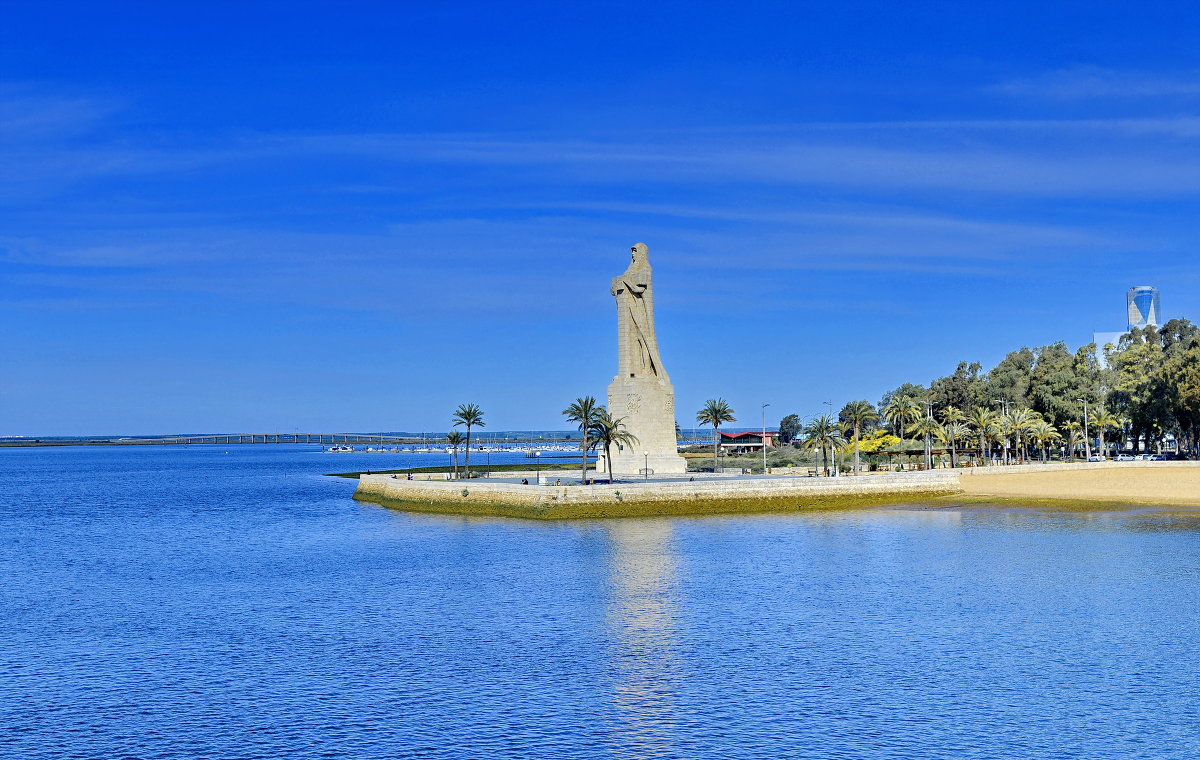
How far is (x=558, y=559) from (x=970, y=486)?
161 ft

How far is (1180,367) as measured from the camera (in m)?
104

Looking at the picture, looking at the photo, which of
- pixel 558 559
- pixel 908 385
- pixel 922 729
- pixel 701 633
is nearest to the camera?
pixel 922 729

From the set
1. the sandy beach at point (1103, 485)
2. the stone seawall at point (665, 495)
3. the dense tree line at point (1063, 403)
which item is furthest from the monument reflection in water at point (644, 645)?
the dense tree line at point (1063, 403)

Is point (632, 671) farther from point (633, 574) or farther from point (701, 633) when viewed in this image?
point (633, 574)

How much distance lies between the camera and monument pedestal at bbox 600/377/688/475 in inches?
3231

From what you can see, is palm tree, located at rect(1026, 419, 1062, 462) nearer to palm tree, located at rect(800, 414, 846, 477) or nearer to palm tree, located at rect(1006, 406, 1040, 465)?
palm tree, located at rect(1006, 406, 1040, 465)

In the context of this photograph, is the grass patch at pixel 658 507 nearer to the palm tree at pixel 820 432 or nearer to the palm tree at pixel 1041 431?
the palm tree at pixel 820 432

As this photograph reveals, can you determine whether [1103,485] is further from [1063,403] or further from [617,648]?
[617,648]

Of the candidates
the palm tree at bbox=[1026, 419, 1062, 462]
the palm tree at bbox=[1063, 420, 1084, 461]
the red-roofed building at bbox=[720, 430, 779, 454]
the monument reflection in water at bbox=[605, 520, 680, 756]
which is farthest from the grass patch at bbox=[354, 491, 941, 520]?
the red-roofed building at bbox=[720, 430, 779, 454]

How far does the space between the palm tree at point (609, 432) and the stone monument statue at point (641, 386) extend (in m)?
0.56

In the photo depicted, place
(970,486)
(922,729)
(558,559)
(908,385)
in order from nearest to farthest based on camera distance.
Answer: (922,729) → (558,559) → (970,486) → (908,385)

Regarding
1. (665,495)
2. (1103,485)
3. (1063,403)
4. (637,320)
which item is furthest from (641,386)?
(1063,403)

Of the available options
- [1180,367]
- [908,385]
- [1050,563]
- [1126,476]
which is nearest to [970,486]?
[1126,476]

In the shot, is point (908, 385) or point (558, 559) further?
point (908, 385)
